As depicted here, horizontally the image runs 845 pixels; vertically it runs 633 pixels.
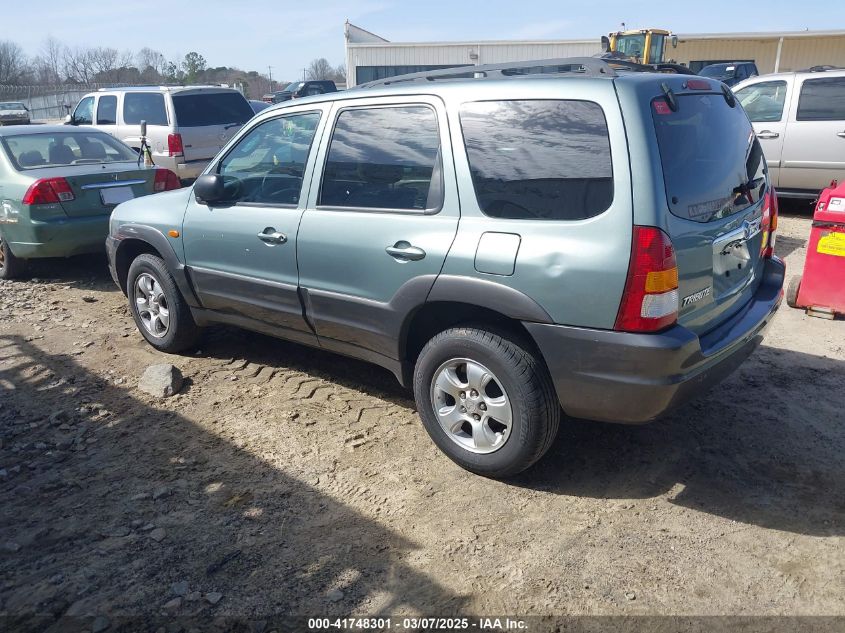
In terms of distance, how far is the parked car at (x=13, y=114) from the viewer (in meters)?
27.0

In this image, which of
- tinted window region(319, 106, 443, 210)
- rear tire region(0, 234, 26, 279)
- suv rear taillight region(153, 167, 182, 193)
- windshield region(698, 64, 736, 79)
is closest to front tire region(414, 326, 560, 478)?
tinted window region(319, 106, 443, 210)

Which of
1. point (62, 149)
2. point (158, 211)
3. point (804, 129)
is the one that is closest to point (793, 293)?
point (804, 129)

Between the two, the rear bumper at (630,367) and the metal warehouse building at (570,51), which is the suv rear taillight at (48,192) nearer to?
the rear bumper at (630,367)

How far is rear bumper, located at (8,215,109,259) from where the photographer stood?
673cm

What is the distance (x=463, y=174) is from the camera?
3314mm

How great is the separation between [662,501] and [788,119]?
769cm

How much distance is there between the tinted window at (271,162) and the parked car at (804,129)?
735 centimetres

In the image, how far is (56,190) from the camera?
22.2ft

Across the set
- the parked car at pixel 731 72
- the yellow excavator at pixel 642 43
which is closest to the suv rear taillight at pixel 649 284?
the parked car at pixel 731 72

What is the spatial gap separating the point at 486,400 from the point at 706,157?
1542 millimetres

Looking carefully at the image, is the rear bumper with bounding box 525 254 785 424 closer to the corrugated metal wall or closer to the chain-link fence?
the corrugated metal wall

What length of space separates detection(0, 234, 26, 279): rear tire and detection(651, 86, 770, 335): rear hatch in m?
6.82

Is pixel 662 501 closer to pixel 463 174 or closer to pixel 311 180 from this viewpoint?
pixel 463 174

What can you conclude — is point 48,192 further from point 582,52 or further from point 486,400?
point 582,52
